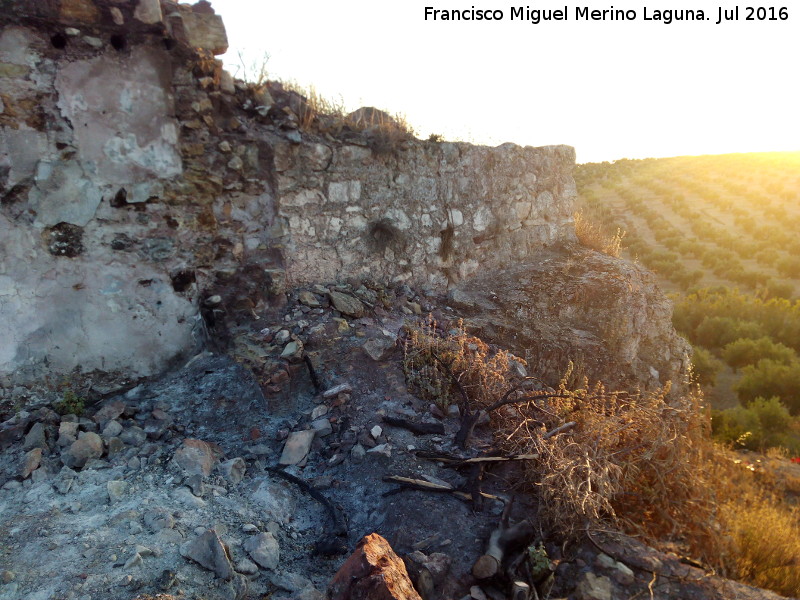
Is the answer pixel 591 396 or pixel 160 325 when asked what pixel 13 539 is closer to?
pixel 160 325

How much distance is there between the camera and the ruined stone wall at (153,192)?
3338 mm

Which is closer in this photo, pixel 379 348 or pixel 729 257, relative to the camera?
pixel 379 348

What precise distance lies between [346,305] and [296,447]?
4.83ft

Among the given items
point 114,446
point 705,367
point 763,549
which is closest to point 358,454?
point 114,446

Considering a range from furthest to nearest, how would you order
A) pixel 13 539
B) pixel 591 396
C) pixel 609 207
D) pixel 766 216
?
Answer: pixel 609 207 < pixel 766 216 < pixel 591 396 < pixel 13 539

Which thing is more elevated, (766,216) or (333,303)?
(766,216)

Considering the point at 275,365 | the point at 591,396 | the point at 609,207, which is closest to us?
the point at 591,396

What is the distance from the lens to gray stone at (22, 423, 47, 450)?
3.08 m

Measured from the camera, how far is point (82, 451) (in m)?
2.97

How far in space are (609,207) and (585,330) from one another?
1912 centimetres

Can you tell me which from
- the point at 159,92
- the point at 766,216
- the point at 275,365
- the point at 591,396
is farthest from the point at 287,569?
the point at 766,216

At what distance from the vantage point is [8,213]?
3293 mm

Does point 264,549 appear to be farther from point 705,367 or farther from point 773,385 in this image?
point 705,367

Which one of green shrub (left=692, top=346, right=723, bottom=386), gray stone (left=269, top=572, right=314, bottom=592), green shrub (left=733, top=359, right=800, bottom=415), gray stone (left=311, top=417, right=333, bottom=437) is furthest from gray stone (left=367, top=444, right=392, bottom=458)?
green shrub (left=692, top=346, right=723, bottom=386)
